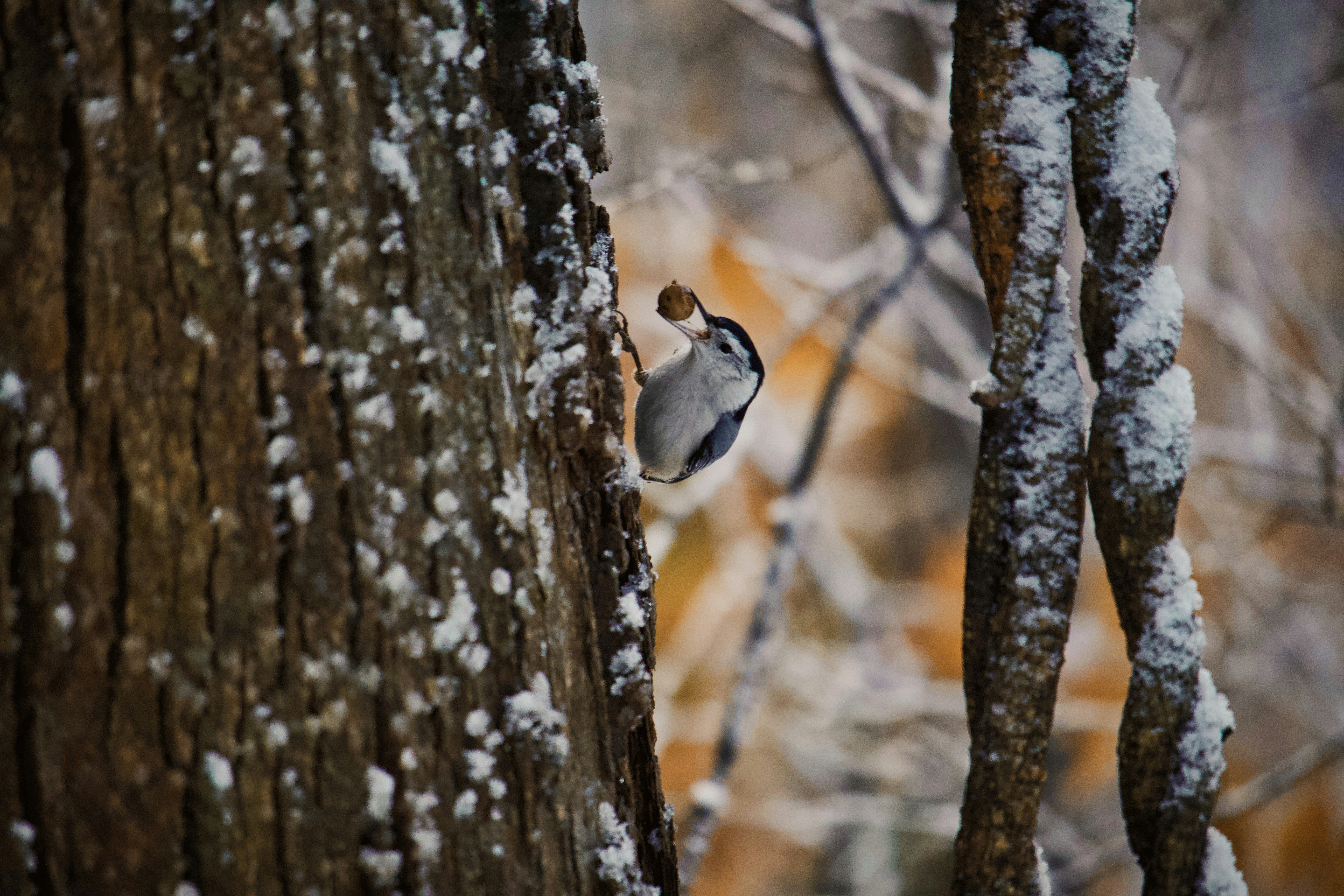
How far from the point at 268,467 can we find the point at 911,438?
559 centimetres

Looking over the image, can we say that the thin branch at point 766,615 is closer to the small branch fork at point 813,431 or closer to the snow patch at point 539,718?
the small branch fork at point 813,431

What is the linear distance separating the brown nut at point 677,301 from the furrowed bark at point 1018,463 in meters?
0.55

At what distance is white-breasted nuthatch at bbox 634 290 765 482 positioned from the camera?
1.65 meters

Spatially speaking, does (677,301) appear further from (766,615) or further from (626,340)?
→ (766,615)

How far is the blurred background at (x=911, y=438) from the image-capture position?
8.96ft

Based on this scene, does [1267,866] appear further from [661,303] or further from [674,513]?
[661,303]

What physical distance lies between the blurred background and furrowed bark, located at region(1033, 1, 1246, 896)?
1495 mm

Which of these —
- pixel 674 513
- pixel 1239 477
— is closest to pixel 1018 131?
pixel 674 513

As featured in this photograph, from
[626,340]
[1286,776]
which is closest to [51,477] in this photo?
[626,340]

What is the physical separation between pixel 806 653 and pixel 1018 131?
10.1 ft

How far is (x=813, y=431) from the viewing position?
2496 mm

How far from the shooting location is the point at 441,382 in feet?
2.30

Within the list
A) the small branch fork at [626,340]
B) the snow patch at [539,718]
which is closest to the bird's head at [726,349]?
the small branch fork at [626,340]

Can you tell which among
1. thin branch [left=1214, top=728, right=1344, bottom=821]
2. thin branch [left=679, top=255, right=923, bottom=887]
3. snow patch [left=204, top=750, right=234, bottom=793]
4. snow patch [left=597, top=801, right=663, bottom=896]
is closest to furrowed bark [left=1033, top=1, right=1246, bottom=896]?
snow patch [left=597, top=801, right=663, bottom=896]
